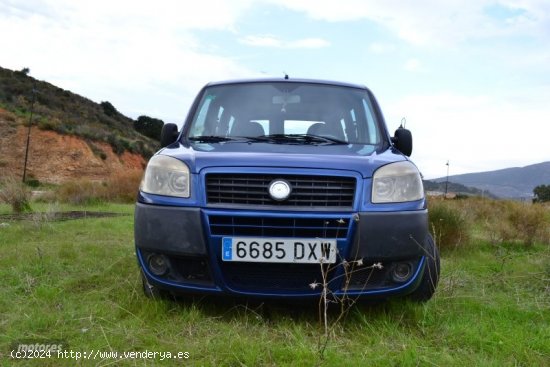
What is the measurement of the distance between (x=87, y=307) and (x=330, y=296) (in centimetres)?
153

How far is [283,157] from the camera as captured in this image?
2820 mm

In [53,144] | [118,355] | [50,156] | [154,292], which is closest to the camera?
[118,355]

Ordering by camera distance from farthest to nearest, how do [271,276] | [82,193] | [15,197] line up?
1. [82,193]
2. [15,197]
3. [271,276]

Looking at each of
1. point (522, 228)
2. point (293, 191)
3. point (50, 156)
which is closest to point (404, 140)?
point (293, 191)

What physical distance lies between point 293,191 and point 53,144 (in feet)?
101

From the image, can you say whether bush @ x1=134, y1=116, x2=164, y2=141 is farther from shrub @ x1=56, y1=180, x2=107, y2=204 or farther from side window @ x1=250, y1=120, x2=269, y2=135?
side window @ x1=250, y1=120, x2=269, y2=135

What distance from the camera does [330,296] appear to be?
278 centimetres

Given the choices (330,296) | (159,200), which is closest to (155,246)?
(159,200)

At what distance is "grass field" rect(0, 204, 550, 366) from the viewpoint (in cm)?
239

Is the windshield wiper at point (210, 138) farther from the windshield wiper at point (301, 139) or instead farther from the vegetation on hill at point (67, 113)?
the vegetation on hill at point (67, 113)

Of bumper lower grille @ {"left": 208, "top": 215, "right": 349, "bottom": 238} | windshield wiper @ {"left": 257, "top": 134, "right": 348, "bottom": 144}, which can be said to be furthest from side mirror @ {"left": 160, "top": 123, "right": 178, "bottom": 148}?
bumper lower grille @ {"left": 208, "top": 215, "right": 349, "bottom": 238}

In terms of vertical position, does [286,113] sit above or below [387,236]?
above

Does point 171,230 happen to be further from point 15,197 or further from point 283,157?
point 15,197

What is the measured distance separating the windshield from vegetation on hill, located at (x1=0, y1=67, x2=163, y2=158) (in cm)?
2779
